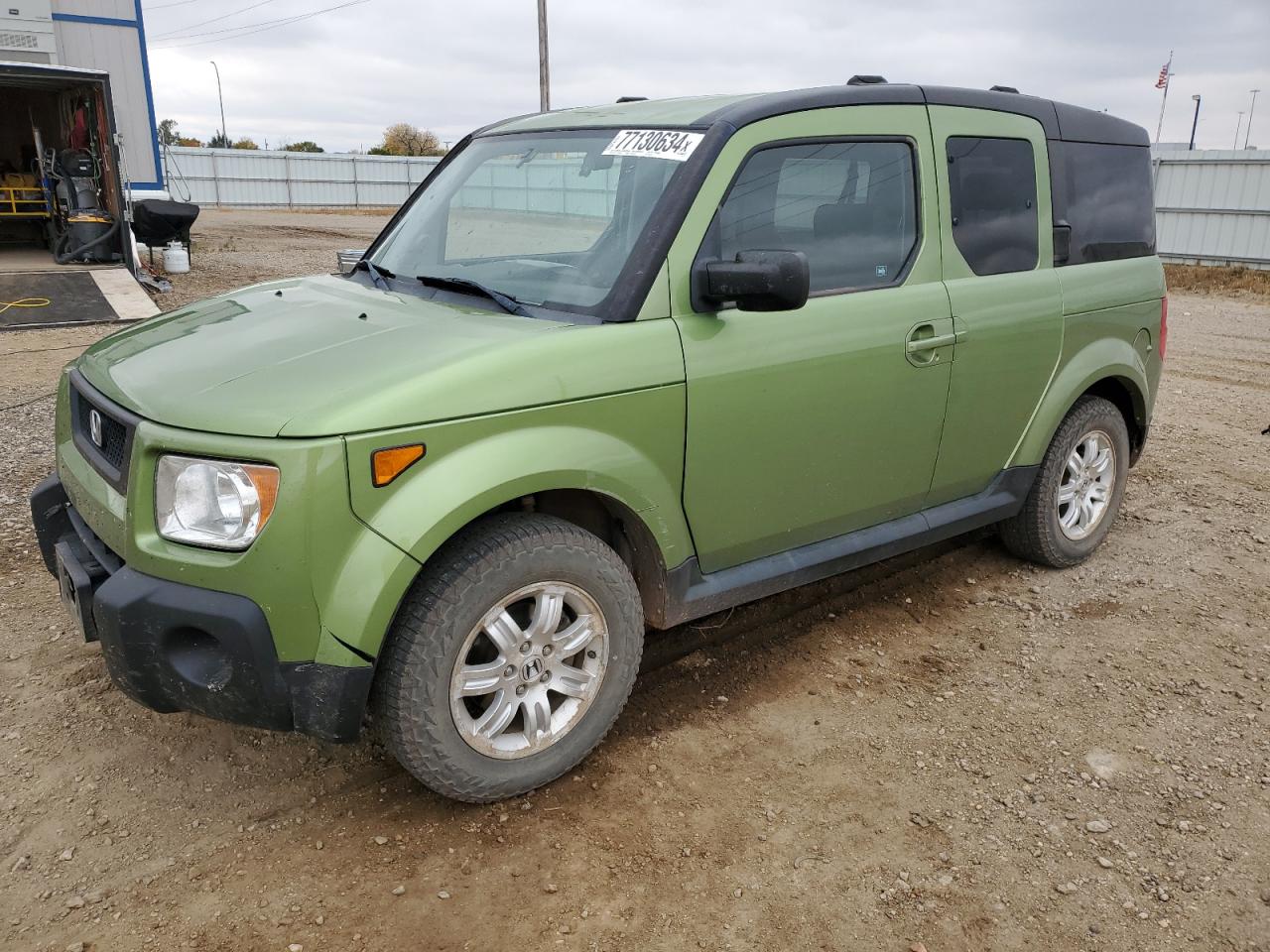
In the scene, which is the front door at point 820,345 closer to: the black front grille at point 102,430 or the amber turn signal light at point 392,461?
the amber turn signal light at point 392,461

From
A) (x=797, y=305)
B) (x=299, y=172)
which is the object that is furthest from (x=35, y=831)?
(x=299, y=172)

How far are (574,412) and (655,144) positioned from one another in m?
1.03

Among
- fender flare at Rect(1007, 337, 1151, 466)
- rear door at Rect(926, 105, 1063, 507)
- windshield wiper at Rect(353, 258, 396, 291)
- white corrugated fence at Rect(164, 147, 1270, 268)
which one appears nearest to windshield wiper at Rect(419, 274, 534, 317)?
windshield wiper at Rect(353, 258, 396, 291)

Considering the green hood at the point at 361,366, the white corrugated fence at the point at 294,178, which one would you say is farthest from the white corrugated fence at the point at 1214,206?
the white corrugated fence at the point at 294,178

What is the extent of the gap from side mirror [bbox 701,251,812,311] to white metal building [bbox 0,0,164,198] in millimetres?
14666

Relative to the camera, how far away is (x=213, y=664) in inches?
97.0

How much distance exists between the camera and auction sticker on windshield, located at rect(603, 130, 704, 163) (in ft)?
10.1

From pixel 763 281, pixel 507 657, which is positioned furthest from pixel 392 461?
pixel 763 281

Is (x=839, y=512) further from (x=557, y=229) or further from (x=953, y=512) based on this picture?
(x=557, y=229)

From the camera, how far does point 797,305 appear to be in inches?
113

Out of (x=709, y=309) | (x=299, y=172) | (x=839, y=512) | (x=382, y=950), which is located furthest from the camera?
(x=299, y=172)

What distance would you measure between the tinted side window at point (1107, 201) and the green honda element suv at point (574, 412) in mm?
25

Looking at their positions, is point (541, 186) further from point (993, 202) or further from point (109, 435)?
point (993, 202)

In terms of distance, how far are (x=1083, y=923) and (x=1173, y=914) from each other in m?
0.25
